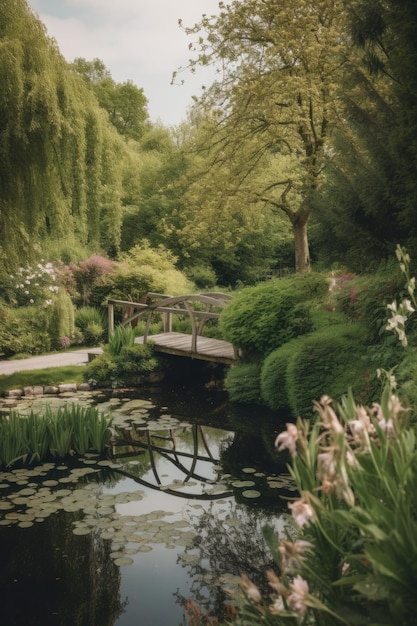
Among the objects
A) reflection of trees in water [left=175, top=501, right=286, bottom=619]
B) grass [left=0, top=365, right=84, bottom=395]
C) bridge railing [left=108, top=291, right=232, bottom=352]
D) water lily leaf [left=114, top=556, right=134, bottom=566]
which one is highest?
bridge railing [left=108, top=291, right=232, bottom=352]

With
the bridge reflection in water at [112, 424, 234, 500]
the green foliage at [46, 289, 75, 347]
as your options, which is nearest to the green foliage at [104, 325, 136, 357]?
the green foliage at [46, 289, 75, 347]

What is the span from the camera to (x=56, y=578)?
Result: 3.96 meters

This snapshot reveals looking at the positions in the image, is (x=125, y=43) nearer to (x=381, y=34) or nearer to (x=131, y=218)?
(x=381, y=34)

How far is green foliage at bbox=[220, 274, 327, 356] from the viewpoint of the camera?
8.43 m

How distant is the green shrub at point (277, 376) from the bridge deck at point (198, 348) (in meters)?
1.21

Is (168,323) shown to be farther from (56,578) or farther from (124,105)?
(124,105)

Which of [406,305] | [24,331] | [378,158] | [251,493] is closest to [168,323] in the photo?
[24,331]

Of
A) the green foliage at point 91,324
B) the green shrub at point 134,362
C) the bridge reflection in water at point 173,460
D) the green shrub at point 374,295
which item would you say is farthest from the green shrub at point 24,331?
the green shrub at point 374,295

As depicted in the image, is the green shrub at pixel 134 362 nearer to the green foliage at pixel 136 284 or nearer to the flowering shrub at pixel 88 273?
the green foliage at pixel 136 284

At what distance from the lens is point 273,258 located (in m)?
24.7

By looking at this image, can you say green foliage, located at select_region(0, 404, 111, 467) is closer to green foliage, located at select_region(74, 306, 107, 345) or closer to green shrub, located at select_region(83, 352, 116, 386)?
green shrub, located at select_region(83, 352, 116, 386)

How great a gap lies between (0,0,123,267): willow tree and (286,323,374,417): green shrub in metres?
3.78

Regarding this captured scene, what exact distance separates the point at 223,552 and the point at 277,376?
3.88m

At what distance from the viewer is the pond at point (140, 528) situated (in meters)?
3.72
